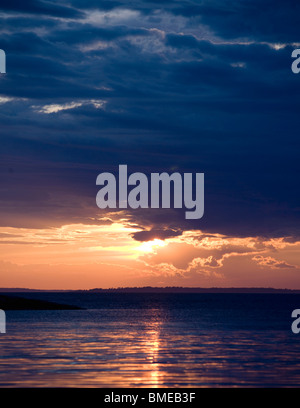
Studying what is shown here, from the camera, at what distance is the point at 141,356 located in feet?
173

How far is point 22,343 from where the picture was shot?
61.3 meters

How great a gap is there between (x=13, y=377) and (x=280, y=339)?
138ft

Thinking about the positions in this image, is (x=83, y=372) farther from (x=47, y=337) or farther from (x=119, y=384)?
(x=47, y=337)

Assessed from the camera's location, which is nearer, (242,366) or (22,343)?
(242,366)
